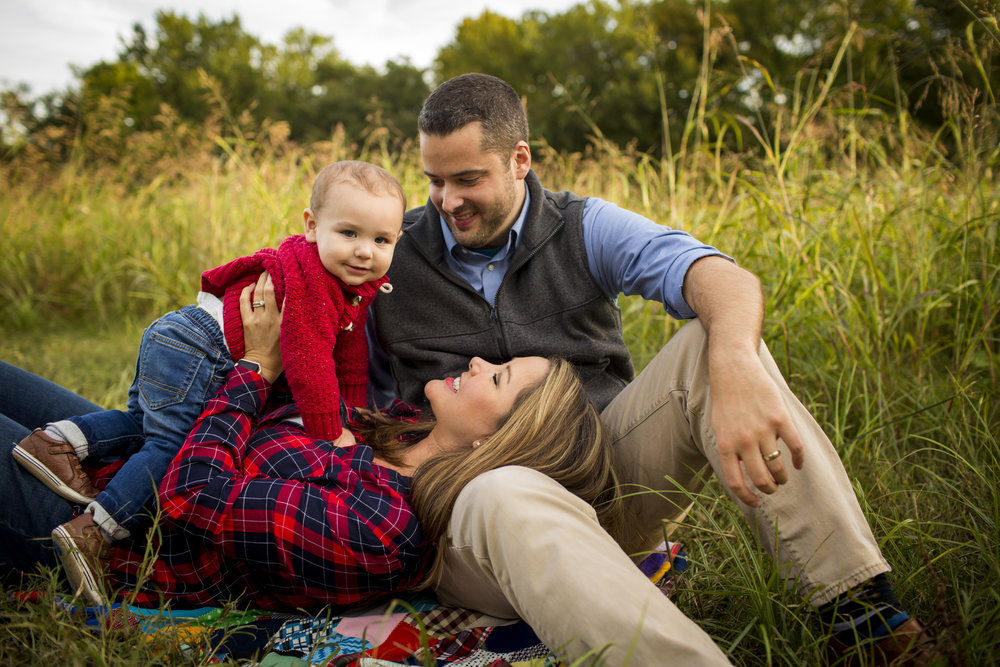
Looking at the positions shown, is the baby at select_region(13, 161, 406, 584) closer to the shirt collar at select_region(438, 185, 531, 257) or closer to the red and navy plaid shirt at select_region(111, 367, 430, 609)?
the red and navy plaid shirt at select_region(111, 367, 430, 609)

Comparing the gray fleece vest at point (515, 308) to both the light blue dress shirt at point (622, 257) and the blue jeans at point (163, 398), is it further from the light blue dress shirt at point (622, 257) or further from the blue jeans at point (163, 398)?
the blue jeans at point (163, 398)

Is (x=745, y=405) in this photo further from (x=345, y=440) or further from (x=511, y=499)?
(x=345, y=440)

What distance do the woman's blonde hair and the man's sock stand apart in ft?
2.01

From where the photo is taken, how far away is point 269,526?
5.59 feet

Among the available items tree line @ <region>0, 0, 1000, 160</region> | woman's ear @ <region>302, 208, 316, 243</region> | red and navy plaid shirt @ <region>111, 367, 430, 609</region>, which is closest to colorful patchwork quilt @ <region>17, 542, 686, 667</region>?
red and navy plaid shirt @ <region>111, 367, 430, 609</region>

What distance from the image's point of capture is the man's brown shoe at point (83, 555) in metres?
1.69

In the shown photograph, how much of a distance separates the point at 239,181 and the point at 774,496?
4816 millimetres

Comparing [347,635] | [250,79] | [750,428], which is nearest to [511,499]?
[750,428]

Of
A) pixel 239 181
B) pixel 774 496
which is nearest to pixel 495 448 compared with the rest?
pixel 774 496

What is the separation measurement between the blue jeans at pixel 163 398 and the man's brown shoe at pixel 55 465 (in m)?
0.09

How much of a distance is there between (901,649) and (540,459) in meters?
0.96

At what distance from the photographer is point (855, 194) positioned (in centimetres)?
362

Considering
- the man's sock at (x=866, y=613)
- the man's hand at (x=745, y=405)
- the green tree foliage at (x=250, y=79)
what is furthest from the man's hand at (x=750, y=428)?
the green tree foliage at (x=250, y=79)

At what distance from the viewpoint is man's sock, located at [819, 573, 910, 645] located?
4.88 feet
